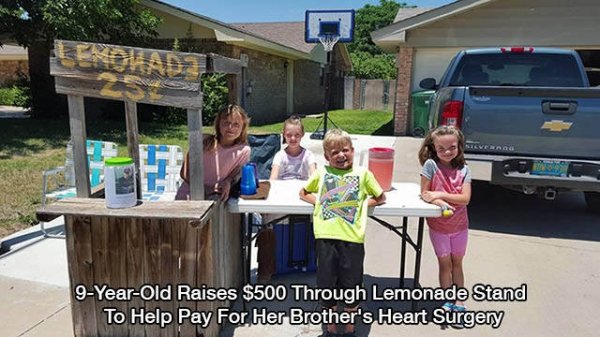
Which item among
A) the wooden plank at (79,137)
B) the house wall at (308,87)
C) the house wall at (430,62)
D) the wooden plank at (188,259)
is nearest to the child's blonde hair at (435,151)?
the wooden plank at (188,259)

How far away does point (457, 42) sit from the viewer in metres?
11.0

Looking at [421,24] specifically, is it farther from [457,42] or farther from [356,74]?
[356,74]

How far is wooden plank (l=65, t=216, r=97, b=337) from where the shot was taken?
8.00 ft

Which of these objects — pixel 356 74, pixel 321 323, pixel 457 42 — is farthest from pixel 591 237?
pixel 356 74

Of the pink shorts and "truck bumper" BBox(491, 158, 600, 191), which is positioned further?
"truck bumper" BBox(491, 158, 600, 191)

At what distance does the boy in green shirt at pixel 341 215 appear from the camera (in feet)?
8.50

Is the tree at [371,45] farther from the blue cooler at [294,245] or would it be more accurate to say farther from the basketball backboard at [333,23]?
the blue cooler at [294,245]

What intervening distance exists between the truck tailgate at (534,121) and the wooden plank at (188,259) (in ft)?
10.0

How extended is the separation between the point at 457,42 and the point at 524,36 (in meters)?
1.54

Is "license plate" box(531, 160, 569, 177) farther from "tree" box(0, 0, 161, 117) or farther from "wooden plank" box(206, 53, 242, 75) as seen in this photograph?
"tree" box(0, 0, 161, 117)

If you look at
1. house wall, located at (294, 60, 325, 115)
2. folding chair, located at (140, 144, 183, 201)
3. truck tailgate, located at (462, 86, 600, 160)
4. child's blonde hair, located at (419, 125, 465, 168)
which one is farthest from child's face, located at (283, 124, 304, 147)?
house wall, located at (294, 60, 325, 115)

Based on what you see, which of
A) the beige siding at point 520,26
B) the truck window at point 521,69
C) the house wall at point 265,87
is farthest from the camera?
the house wall at point 265,87

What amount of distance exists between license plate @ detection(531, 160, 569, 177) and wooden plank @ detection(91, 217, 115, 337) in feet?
12.7

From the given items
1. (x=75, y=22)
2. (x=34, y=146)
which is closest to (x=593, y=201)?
(x=34, y=146)
